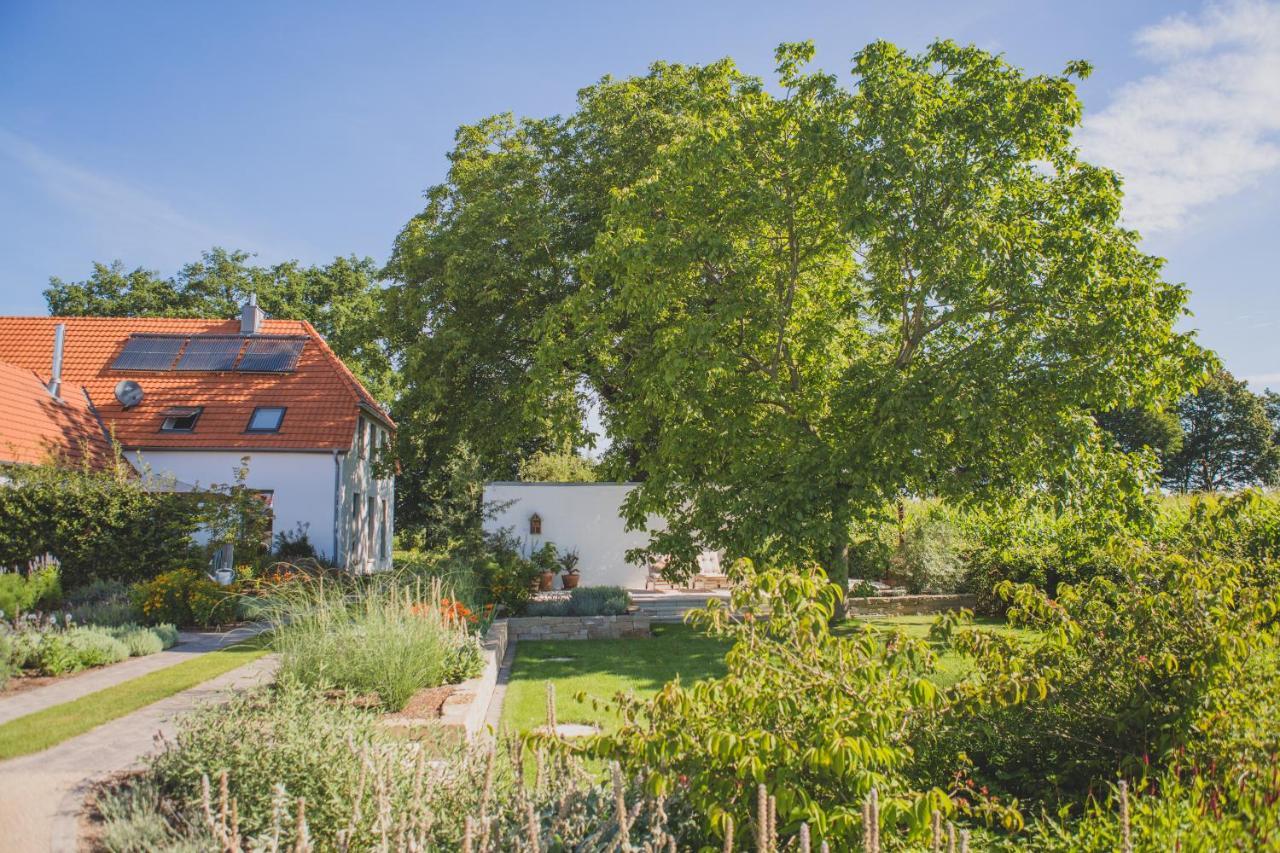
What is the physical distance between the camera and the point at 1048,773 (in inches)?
181

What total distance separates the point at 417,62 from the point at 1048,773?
9226mm

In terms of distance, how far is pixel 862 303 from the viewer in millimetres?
14156

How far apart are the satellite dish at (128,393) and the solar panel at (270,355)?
243 cm

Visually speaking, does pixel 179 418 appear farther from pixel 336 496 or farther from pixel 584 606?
pixel 584 606

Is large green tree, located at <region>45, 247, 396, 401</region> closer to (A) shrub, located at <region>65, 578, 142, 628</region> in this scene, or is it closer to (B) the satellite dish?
(B) the satellite dish

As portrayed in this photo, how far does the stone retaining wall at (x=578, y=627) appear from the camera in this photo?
1250cm

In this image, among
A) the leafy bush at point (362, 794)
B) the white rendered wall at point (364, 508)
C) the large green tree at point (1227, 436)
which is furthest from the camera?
the large green tree at point (1227, 436)

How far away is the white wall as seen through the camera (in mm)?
19766

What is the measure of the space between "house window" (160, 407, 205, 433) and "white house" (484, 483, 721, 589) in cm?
773

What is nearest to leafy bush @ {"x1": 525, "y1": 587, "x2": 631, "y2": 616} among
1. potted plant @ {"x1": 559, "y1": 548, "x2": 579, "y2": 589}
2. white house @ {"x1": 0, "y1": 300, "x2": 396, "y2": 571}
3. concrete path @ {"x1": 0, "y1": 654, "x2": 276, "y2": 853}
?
potted plant @ {"x1": 559, "y1": 548, "x2": 579, "y2": 589}

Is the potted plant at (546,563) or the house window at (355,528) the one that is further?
the house window at (355,528)

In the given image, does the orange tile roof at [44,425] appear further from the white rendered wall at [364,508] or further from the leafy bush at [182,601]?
the white rendered wall at [364,508]

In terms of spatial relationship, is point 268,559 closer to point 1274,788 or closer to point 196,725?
point 196,725

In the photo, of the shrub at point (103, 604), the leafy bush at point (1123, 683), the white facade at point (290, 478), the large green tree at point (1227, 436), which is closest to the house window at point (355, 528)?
the white facade at point (290, 478)
